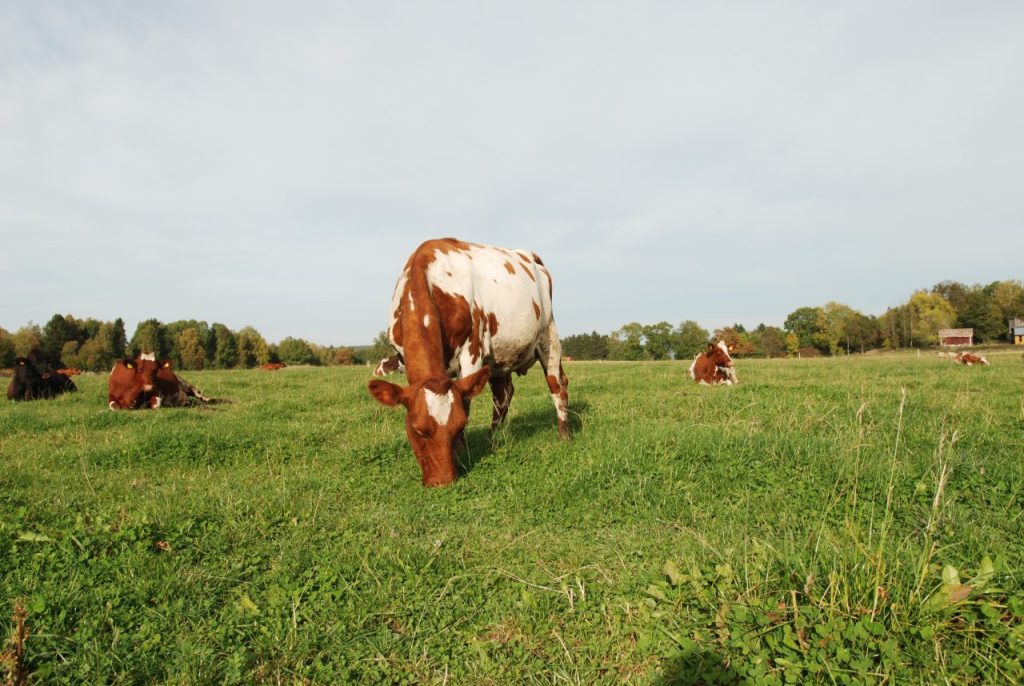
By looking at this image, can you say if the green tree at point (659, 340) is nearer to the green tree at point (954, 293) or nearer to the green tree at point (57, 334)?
the green tree at point (954, 293)

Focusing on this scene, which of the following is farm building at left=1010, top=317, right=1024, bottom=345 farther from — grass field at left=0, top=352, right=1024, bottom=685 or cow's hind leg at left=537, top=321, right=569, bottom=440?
cow's hind leg at left=537, top=321, right=569, bottom=440

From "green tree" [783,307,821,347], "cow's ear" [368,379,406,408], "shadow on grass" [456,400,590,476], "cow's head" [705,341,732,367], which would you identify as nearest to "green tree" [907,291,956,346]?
"green tree" [783,307,821,347]

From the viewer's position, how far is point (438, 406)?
5.93m

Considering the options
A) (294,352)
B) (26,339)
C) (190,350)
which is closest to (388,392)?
(26,339)

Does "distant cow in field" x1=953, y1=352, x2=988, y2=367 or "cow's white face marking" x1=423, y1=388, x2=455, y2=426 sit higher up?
"cow's white face marking" x1=423, y1=388, x2=455, y2=426

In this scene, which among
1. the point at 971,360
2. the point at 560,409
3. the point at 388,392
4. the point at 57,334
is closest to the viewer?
the point at 388,392

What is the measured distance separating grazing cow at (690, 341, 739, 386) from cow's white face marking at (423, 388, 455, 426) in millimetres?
12922

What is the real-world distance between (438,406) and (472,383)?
1.74 feet

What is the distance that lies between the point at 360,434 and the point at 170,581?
540 centimetres

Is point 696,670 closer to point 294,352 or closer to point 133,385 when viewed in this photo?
point 133,385

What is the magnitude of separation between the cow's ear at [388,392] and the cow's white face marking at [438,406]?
33cm

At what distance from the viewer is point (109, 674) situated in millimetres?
2613

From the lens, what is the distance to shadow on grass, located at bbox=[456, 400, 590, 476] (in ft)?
22.2

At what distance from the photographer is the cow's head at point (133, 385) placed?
13.0m
